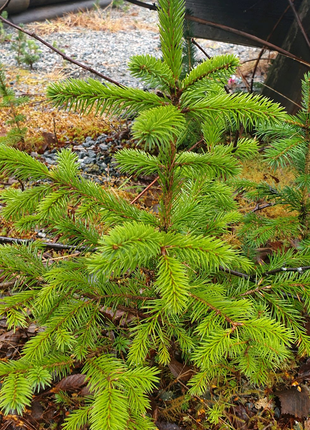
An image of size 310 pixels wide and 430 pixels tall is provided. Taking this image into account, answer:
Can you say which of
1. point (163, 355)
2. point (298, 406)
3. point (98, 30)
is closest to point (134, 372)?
point (163, 355)

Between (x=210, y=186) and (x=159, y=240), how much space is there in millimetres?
527

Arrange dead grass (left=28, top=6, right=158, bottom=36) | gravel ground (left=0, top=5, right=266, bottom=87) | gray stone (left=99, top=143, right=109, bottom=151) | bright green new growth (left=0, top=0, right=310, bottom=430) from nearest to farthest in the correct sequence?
bright green new growth (left=0, top=0, right=310, bottom=430) < gray stone (left=99, top=143, right=109, bottom=151) < gravel ground (left=0, top=5, right=266, bottom=87) < dead grass (left=28, top=6, right=158, bottom=36)

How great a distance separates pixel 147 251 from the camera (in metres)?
0.93

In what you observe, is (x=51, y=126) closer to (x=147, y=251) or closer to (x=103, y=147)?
(x=103, y=147)

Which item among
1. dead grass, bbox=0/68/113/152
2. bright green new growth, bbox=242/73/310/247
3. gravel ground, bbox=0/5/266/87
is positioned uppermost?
bright green new growth, bbox=242/73/310/247

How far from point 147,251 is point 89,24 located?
325 inches

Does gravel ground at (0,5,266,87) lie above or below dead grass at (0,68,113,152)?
above

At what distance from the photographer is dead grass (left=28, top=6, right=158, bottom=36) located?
7.15m

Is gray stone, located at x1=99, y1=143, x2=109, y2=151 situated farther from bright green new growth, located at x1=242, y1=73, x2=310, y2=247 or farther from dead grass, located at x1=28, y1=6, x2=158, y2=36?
dead grass, located at x1=28, y1=6, x2=158, y2=36

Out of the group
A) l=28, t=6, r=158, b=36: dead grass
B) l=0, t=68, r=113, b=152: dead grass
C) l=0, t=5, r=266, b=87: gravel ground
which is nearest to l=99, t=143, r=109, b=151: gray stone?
l=0, t=68, r=113, b=152: dead grass

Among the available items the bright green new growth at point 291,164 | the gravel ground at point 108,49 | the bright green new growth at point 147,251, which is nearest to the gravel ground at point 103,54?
the gravel ground at point 108,49

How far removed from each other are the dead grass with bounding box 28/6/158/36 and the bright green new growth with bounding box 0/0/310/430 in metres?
7.07

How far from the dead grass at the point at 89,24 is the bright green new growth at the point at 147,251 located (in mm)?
7073

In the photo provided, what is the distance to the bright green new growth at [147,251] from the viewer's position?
904 millimetres
